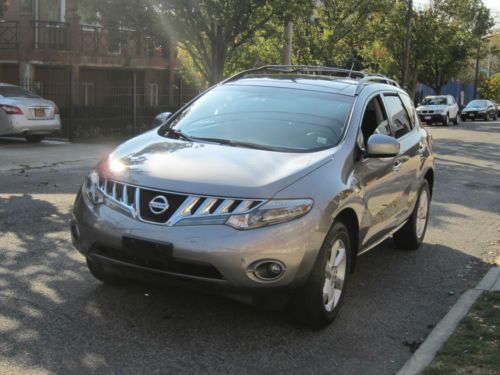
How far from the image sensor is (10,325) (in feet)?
13.8

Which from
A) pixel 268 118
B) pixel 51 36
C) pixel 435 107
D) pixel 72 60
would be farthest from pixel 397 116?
pixel 435 107

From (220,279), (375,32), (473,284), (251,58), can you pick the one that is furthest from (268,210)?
(375,32)

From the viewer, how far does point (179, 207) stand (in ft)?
13.1

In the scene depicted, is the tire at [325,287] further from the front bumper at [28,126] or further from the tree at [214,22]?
the tree at [214,22]

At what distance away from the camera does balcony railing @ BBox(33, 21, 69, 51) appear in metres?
22.2

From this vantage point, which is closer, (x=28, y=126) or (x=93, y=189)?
(x=93, y=189)

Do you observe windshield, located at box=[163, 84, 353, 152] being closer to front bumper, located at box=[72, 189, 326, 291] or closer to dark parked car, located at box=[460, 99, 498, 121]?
front bumper, located at box=[72, 189, 326, 291]

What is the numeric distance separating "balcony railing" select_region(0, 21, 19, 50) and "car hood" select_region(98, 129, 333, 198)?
19.0m

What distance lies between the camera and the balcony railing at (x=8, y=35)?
2189 centimetres

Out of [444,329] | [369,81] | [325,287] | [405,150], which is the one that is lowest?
[444,329]

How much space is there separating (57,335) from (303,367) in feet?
5.09

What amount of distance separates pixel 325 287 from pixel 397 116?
2.49m

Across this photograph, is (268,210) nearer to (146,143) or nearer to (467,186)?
(146,143)

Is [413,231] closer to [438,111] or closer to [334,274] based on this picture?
[334,274]
